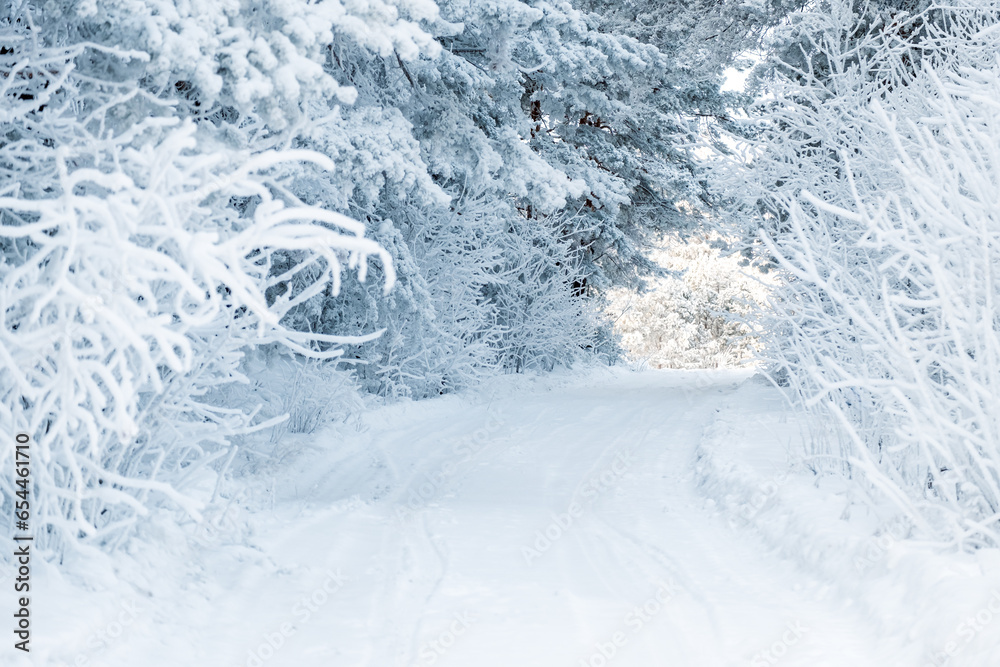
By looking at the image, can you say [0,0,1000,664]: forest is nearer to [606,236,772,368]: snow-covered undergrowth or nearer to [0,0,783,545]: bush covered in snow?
[0,0,783,545]: bush covered in snow

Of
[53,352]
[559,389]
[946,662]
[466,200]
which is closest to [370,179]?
[53,352]

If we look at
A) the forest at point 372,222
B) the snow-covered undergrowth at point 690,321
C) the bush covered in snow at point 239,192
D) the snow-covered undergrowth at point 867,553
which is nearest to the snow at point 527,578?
the snow-covered undergrowth at point 867,553

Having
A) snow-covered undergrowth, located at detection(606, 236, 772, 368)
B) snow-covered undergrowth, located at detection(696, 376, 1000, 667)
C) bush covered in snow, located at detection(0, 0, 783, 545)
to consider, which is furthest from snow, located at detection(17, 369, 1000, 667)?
snow-covered undergrowth, located at detection(606, 236, 772, 368)

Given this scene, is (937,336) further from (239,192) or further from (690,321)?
(690,321)

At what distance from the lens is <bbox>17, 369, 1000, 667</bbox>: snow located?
376 cm

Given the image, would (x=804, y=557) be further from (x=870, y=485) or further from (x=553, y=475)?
(x=553, y=475)

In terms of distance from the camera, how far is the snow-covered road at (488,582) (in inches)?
151

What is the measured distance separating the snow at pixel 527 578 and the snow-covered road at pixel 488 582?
16 millimetres

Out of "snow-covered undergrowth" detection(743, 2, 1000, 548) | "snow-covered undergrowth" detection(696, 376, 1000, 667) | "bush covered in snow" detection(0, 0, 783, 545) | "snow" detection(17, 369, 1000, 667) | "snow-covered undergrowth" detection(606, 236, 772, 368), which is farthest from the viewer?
"snow-covered undergrowth" detection(606, 236, 772, 368)

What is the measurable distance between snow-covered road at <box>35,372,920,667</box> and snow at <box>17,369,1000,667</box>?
0.02 meters

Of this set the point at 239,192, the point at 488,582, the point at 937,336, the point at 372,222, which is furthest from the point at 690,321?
the point at 239,192

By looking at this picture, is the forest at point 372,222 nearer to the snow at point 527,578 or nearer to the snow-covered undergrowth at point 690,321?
the snow at point 527,578

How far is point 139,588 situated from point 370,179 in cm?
384

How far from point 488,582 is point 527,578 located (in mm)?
239
